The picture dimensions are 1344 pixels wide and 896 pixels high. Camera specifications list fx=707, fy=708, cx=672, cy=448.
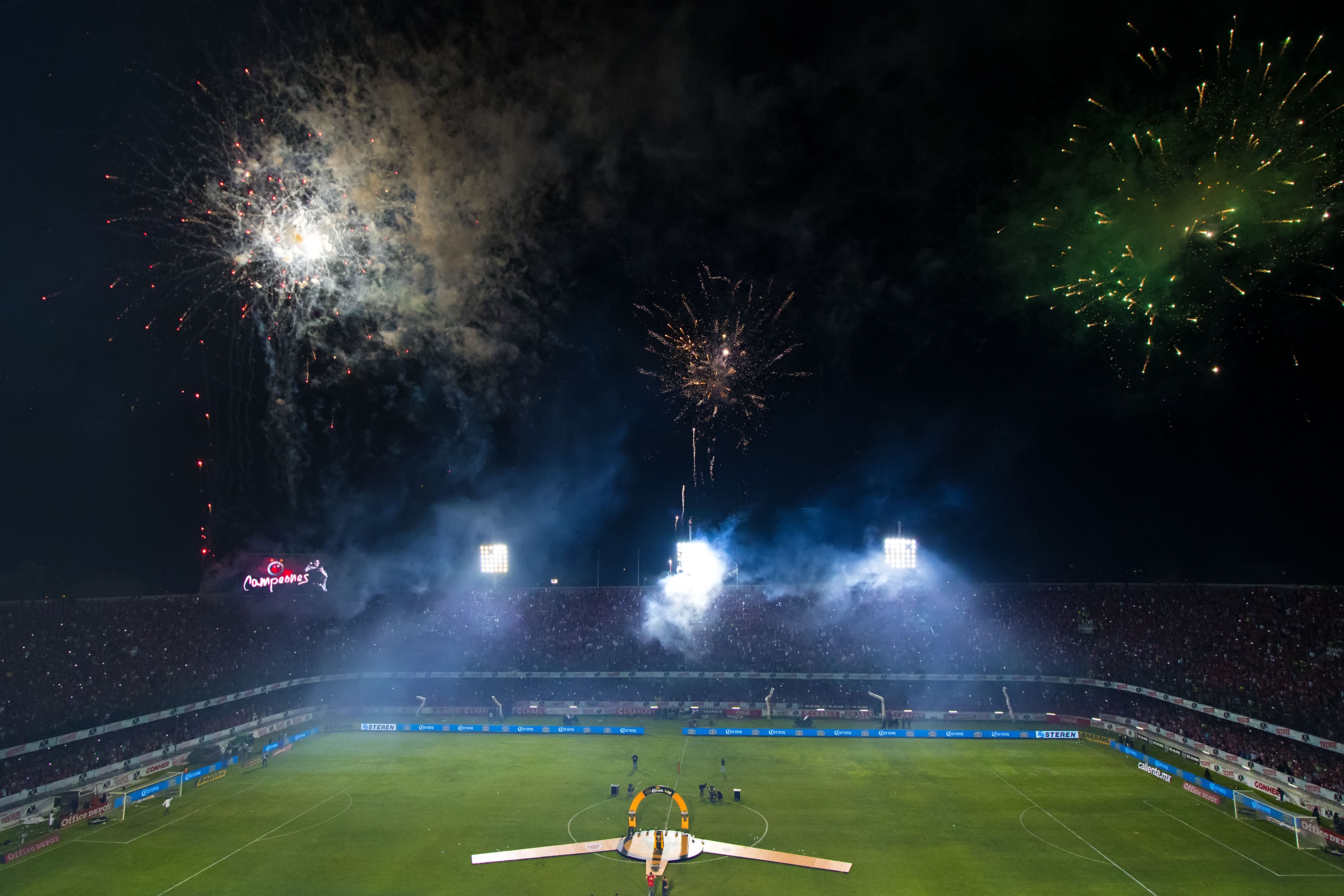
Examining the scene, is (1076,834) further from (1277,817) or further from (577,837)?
(577,837)

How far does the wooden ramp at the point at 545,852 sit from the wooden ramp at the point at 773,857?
0.55 meters

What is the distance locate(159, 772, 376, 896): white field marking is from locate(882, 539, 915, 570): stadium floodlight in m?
35.4

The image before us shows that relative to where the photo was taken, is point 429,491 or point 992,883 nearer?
point 992,883

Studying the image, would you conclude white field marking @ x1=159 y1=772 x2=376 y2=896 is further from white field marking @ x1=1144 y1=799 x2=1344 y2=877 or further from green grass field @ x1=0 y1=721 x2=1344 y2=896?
white field marking @ x1=1144 y1=799 x2=1344 y2=877

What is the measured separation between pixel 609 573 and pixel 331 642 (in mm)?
20805

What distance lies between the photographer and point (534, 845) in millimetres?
26594

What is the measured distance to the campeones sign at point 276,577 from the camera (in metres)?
42.9

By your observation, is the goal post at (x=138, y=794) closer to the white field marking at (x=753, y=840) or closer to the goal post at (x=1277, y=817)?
the white field marking at (x=753, y=840)

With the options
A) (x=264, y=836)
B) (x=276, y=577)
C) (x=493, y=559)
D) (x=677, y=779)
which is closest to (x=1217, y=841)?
(x=677, y=779)

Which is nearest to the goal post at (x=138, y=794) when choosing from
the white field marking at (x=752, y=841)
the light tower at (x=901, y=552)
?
the white field marking at (x=752, y=841)

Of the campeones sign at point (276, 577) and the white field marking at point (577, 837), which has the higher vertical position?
the campeones sign at point (276, 577)

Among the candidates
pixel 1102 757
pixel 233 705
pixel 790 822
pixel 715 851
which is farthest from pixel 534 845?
pixel 1102 757

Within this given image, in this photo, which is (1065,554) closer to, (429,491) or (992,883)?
(992,883)

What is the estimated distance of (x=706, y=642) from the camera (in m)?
52.6
